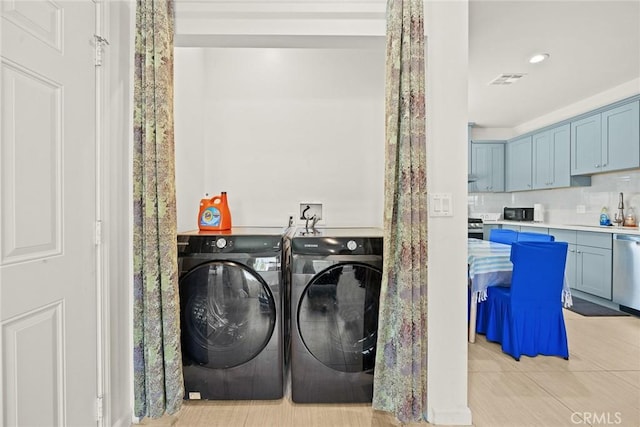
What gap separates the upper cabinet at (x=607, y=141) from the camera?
152 inches

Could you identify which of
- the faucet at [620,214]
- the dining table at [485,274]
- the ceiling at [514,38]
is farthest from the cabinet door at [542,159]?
the dining table at [485,274]

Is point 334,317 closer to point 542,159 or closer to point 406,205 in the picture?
point 406,205

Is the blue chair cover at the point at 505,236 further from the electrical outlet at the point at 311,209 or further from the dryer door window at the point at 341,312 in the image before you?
the dryer door window at the point at 341,312

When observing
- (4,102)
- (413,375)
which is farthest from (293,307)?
(4,102)

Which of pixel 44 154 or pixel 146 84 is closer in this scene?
pixel 44 154

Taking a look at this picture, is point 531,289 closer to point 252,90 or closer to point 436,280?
point 436,280

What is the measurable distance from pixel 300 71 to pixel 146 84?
4.63ft

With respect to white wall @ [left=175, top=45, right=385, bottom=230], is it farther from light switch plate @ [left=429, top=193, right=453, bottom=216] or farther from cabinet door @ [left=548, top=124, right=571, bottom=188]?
cabinet door @ [left=548, top=124, right=571, bottom=188]

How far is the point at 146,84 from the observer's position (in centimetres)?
167

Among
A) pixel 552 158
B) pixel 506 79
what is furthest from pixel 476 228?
pixel 506 79

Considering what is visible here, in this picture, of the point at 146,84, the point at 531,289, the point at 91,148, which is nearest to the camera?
the point at 91,148

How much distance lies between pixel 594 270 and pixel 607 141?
5.24ft

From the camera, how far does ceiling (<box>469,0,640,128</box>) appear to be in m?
2.62

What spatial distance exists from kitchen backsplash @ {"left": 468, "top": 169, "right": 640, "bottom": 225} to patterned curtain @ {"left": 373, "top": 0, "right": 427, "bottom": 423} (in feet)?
13.6
